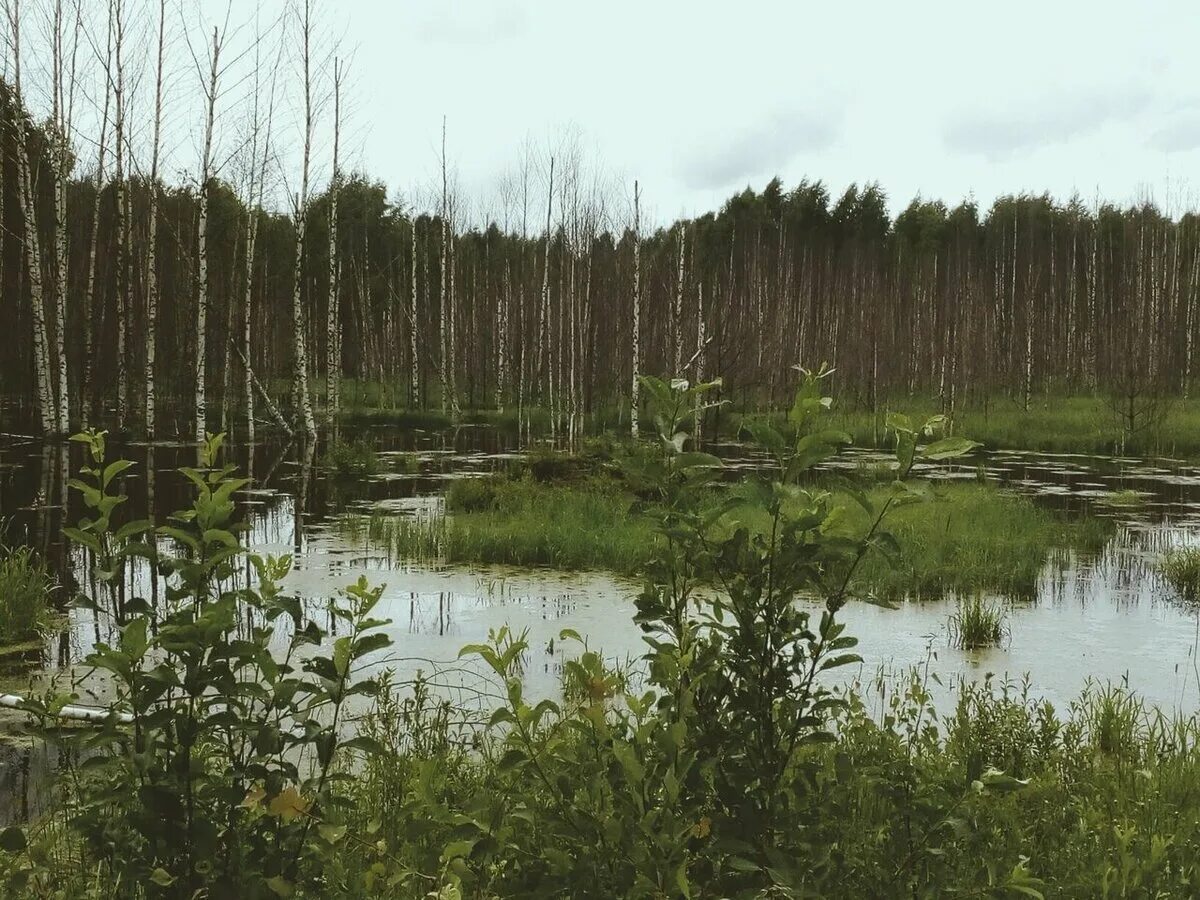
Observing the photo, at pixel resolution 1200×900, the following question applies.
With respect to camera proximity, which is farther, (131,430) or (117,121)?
(131,430)

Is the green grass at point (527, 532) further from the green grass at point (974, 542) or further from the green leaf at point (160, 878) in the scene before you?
the green leaf at point (160, 878)

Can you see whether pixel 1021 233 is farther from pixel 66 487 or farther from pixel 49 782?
pixel 49 782

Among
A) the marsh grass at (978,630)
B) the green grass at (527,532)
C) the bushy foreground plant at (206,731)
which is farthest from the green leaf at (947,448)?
the green grass at (527,532)

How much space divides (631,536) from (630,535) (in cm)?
7

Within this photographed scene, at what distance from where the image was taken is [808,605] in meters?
7.64

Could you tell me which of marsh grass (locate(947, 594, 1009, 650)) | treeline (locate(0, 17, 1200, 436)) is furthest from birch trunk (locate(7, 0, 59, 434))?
marsh grass (locate(947, 594, 1009, 650))

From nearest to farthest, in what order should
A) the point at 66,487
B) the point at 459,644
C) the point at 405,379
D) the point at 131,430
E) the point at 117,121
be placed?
1. the point at 459,644
2. the point at 66,487
3. the point at 117,121
4. the point at 131,430
5. the point at 405,379

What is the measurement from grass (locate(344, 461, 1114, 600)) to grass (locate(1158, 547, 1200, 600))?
1.08m

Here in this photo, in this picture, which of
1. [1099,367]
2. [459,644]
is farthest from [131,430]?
[1099,367]

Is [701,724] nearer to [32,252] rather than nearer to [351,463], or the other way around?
[351,463]

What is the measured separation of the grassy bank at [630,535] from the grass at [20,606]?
3380 millimetres

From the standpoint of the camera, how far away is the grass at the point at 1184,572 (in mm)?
8336

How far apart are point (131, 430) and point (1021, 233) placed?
40764 mm

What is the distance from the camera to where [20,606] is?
6.09 metres
